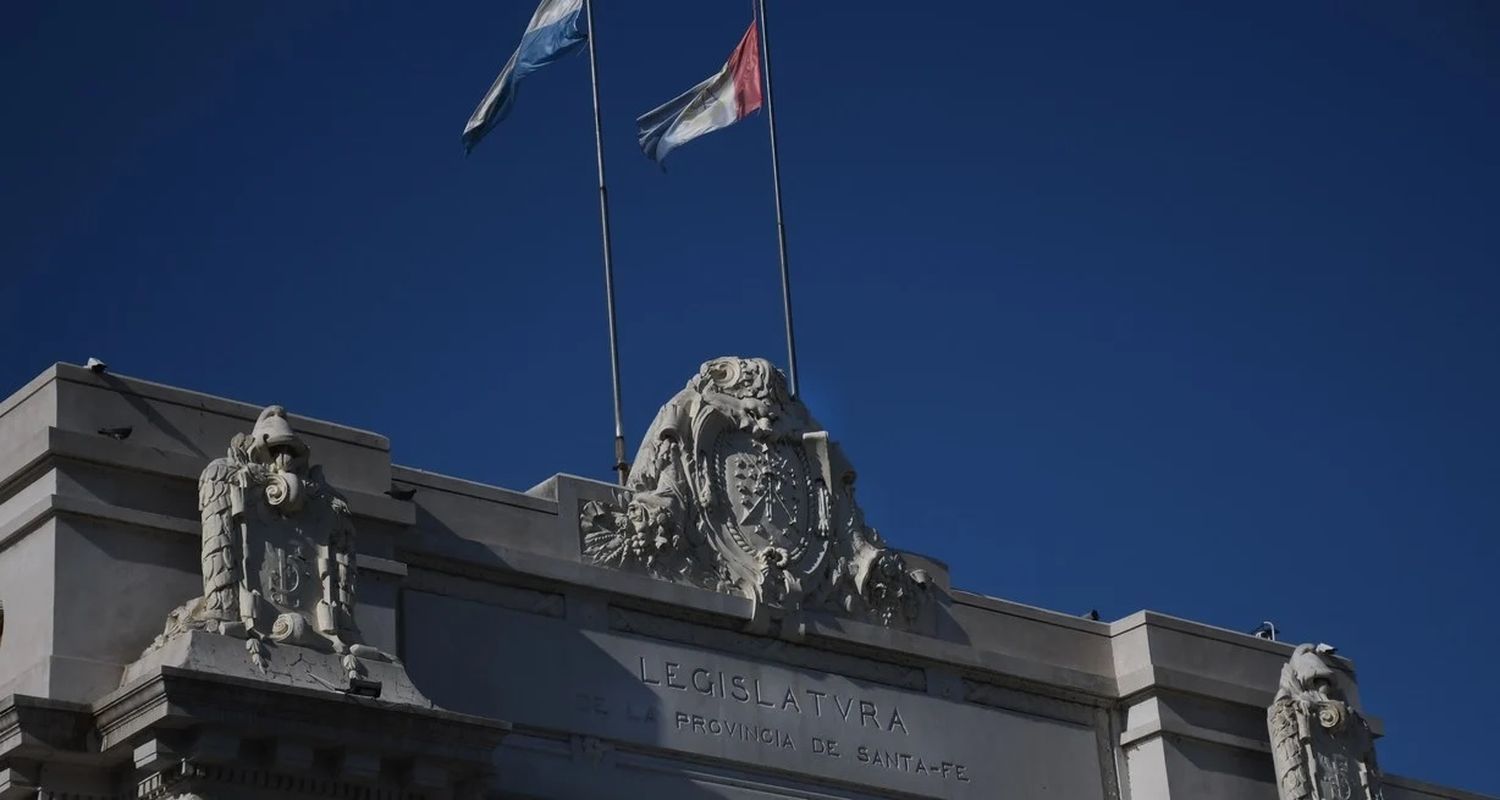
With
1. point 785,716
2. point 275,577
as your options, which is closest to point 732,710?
point 785,716

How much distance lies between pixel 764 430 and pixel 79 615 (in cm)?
869

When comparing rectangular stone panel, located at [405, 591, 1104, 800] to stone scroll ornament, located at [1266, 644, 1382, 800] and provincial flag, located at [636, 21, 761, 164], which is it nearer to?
stone scroll ornament, located at [1266, 644, 1382, 800]

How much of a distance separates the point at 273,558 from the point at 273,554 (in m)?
0.04

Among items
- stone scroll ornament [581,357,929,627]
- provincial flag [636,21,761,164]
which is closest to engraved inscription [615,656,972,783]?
stone scroll ornament [581,357,929,627]

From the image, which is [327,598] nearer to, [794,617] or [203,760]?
[203,760]

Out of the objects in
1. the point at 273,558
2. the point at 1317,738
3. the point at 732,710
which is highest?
the point at 1317,738

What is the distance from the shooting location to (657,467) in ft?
101

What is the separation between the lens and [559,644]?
29125 mm

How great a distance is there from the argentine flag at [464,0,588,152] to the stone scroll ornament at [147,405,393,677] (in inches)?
346

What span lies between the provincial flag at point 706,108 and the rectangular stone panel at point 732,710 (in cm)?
793

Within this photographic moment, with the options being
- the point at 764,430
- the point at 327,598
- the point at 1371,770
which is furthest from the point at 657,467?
the point at 1371,770

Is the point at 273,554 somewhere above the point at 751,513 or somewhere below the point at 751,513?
below

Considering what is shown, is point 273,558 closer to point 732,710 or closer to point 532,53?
point 732,710

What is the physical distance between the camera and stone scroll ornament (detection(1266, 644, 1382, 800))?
34.2 metres
